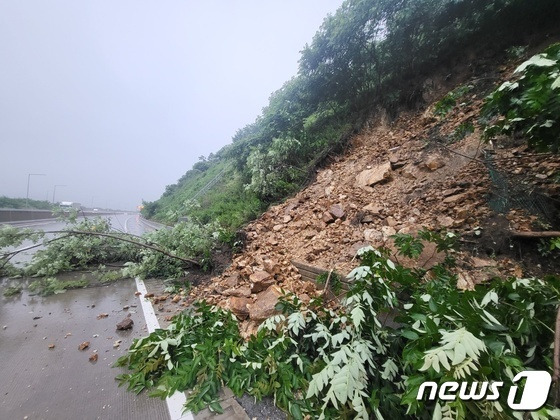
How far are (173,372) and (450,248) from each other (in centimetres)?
326

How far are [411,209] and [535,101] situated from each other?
1921 mm

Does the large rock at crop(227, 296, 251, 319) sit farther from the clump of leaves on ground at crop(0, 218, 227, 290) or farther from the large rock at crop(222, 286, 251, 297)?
the clump of leaves on ground at crop(0, 218, 227, 290)

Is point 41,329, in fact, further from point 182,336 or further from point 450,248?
point 450,248

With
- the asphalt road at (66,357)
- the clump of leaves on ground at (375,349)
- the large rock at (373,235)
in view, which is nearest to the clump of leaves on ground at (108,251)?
the asphalt road at (66,357)

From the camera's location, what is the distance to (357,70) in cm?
659

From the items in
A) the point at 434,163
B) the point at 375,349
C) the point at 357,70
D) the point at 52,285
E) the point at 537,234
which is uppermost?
the point at 357,70

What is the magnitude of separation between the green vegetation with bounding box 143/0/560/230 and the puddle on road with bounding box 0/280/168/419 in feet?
10.4

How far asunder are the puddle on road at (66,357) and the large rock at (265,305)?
1.20 m

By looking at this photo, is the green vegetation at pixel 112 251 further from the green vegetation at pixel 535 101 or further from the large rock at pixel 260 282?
the green vegetation at pixel 535 101

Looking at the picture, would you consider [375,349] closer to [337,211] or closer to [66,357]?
[337,211]

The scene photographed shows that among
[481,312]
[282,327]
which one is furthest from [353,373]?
[282,327]

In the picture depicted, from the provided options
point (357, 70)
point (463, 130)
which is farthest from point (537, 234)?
point (357, 70)

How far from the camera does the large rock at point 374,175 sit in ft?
14.2

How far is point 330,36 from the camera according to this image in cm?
614
